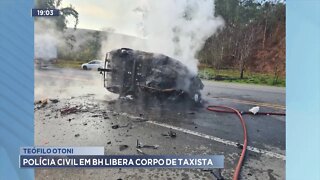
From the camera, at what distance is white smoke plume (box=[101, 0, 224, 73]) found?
87.0 inches

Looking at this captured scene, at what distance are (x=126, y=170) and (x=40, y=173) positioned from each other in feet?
1.64

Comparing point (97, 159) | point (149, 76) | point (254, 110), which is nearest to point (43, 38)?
point (149, 76)

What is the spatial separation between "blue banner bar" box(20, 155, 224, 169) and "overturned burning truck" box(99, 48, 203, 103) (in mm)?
345

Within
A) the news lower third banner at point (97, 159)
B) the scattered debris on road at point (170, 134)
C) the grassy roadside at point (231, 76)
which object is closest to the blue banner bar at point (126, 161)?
the news lower third banner at point (97, 159)

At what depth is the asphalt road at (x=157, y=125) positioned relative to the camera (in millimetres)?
2178

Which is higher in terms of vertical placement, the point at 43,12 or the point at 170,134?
the point at 43,12

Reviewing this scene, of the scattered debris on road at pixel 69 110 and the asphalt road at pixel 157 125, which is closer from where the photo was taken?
the asphalt road at pixel 157 125

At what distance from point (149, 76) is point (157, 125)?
30 centimetres

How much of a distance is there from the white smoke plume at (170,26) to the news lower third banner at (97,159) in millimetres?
524

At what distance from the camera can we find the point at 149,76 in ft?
7.50

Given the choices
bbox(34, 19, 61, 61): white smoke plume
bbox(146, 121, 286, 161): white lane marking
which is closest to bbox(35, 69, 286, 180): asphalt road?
bbox(146, 121, 286, 161): white lane marking

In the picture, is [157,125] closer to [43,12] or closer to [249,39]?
[249,39]

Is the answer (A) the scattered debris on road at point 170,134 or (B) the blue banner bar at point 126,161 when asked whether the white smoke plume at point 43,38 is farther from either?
(A) the scattered debris on road at point 170,134

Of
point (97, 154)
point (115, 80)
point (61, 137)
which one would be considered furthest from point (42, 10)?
point (97, 154)
